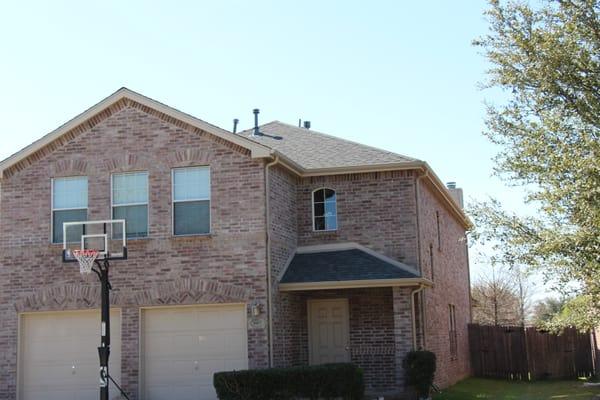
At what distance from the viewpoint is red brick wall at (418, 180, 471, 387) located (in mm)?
22562

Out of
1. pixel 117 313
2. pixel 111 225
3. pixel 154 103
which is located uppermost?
pixel 154 103

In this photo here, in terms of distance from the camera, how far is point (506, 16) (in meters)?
17.3

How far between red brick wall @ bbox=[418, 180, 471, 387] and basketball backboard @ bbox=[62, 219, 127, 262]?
7.58 metres

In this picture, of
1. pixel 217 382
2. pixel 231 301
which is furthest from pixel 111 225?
pixel 217 382

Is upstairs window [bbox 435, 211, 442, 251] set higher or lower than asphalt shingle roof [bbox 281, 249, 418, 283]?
higher

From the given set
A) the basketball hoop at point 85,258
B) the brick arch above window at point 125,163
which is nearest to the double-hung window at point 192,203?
the brick arch above window at point 125,163

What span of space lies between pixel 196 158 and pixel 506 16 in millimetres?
7655

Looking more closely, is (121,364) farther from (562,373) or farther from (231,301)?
(562,373)

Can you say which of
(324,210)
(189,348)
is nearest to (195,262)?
(189,348)

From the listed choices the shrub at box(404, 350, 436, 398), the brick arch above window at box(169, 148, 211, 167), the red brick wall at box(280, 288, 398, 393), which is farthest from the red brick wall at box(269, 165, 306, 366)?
the shrub at box(404, 350, 436, 398)

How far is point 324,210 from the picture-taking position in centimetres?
2216

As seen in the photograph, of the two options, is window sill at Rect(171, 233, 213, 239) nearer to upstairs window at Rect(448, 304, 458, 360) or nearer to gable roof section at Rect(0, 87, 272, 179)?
gable roof section at Rect(0, 87, 272, 179)

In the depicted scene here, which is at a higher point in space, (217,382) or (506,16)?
(506,16)

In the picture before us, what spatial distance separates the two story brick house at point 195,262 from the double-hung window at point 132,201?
3 centimetres
